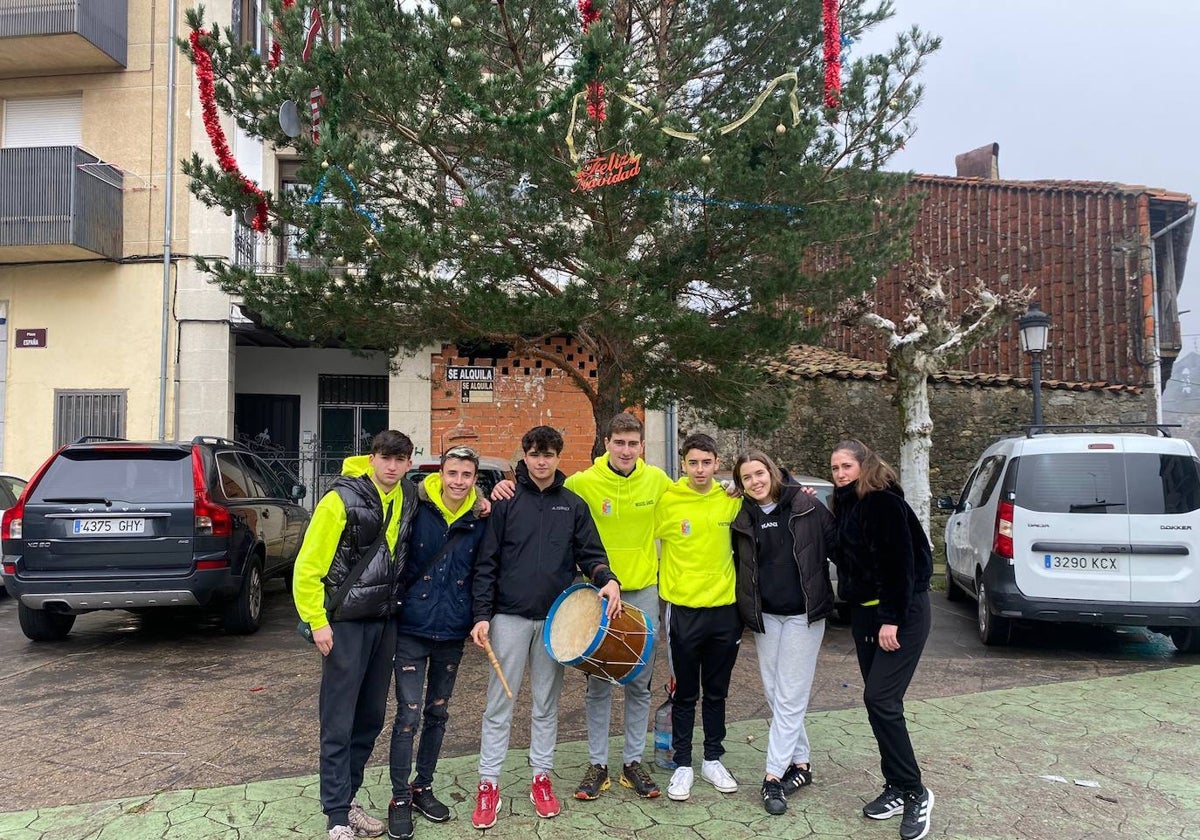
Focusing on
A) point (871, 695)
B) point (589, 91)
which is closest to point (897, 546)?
point (871, 695)

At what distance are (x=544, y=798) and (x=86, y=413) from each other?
470 inches

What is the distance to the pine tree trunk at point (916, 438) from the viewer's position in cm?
1038

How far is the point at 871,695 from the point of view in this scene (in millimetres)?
3562

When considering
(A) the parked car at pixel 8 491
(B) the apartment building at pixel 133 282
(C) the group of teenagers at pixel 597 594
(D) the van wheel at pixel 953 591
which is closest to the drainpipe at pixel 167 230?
(B) the apartment building at pixel 133 282

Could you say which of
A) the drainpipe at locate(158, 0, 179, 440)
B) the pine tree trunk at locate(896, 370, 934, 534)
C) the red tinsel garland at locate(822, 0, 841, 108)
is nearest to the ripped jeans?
→ the red tinsel garland at locate(822, 0, 841, 108)

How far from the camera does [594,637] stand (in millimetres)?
3570

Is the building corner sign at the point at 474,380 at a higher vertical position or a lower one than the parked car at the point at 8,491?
higher

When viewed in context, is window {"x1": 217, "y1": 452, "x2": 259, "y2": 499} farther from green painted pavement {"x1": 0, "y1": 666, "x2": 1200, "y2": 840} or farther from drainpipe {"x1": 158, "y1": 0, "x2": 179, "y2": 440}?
drainpipe {"x1": 158, "y1": 0, "x2": 179, "y2": 440}

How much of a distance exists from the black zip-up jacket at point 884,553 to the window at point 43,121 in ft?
45.5

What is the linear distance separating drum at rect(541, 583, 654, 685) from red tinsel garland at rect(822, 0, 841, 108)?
4679 millimetres

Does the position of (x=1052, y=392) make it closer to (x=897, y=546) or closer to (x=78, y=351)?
(x=897, y=546)

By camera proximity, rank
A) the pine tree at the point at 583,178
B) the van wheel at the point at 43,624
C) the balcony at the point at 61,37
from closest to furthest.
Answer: the pine tree at the point at 583,178
the van wheel at the point at 43,624
the balcony at the point at 61,37

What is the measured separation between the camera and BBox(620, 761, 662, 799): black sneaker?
3.79 m

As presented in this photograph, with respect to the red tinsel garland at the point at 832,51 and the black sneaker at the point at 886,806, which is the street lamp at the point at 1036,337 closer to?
the red tinsel garland at the point at 832,51
